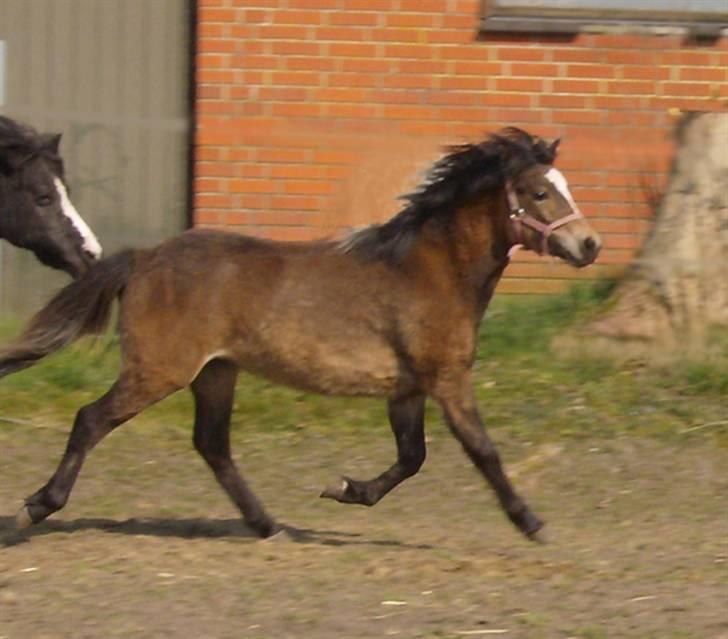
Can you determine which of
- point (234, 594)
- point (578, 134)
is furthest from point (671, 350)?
point (234, 594)

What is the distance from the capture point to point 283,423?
896 centimetres

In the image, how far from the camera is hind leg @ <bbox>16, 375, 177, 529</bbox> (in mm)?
6715

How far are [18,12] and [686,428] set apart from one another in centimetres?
466

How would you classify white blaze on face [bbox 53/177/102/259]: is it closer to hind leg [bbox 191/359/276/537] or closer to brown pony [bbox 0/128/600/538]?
brown pony [bbox 0/128/600/538]

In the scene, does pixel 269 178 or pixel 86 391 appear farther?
pixel 269 178

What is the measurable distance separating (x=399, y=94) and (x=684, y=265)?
1924mm

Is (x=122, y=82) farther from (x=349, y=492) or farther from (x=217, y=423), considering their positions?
(x=349, y=492)

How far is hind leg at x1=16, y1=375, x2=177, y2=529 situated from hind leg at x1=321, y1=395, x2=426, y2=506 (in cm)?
85

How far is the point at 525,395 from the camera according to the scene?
907 cm

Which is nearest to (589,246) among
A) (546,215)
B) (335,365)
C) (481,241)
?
(546,215)

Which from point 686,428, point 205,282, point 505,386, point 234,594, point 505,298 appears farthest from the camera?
point 505,298

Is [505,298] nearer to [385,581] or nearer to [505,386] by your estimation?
[505,386]

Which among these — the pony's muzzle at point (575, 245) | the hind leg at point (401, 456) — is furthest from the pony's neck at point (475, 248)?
the hind leg at point (401, 456)

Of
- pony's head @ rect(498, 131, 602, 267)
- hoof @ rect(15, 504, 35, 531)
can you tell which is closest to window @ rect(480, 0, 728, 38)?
pony's head @ rect(498, 131, 602, 267)
